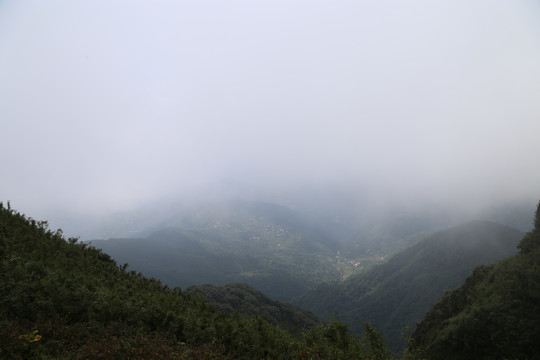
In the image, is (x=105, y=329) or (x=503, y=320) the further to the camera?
(x=503, y=320)

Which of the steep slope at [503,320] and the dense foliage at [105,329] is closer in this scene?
the dense foliage at [105,329]

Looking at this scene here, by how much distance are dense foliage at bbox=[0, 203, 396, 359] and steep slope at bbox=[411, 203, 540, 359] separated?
2037 cm

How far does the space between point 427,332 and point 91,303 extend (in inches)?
Result: 2473

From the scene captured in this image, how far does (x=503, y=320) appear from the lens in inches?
1512

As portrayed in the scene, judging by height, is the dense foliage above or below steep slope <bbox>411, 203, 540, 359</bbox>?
above

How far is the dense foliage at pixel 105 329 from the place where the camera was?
13359mm

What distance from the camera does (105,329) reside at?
1627 cm

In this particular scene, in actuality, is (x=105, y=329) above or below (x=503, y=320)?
above

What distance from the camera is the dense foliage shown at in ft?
43.8

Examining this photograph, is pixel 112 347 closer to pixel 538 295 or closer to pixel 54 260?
pixel 54 260

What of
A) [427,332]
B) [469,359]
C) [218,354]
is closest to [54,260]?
[218,354]

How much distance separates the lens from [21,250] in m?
23.0

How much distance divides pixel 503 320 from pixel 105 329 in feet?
162

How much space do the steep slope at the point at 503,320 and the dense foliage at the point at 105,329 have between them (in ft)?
66.8
